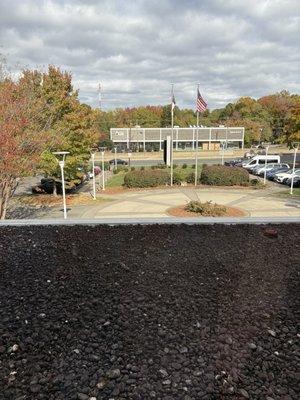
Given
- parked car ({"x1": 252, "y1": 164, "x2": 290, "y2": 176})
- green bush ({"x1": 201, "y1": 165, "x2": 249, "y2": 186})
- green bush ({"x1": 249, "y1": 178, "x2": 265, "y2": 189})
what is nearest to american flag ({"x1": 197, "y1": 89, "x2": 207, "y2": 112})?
green bush ({"x1": 201, "y1": 165, "x2": 249, "y2": 186})

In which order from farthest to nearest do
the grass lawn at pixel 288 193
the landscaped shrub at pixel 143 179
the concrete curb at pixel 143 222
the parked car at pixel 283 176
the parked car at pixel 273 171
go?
1. the parked car at pixel 273 171
2. the parked car at pixel 283 176
3. the landscaped shrub at pixel 143 179
4. the grass lawn at pixel 288 193
5. the concrete curb at pixel 143 222

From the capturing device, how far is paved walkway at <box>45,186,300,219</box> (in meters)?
19.2

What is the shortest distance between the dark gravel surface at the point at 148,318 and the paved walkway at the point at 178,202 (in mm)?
12073

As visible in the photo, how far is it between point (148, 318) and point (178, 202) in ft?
61.7

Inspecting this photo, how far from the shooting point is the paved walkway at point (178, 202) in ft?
63.0

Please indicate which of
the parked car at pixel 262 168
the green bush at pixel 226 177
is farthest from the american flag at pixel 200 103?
the parked car at pixel 262 168

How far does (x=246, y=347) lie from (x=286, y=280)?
6.63 feet

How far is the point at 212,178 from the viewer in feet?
98.7

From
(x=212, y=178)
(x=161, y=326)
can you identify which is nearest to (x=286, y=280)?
(x=161, y=326)

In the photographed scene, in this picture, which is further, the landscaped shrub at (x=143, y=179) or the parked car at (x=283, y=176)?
the parked car at (x=283, y=176)

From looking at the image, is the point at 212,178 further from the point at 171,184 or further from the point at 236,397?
the point at 236,397

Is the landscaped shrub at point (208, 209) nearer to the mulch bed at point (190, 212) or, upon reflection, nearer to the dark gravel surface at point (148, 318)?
the mulch bed at point (190, 212)

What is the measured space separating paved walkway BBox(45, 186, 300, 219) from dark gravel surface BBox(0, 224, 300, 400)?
39.6 feet

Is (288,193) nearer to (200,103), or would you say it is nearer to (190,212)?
(200,103)
